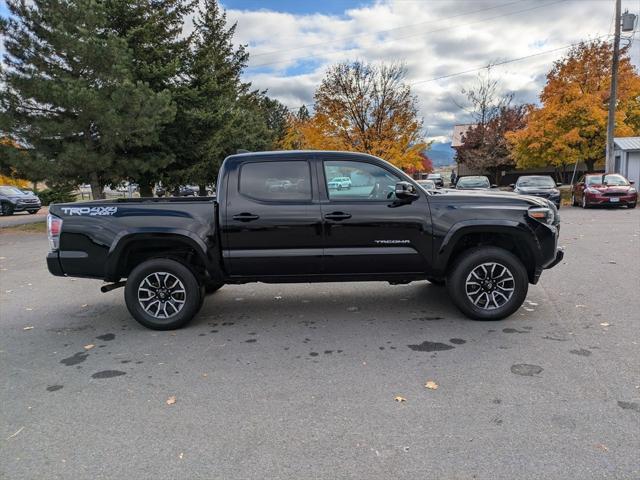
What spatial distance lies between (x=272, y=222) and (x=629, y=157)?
88.4 ft

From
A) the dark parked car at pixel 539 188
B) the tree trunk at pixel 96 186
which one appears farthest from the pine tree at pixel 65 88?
the dark parked car at pixel 539 188

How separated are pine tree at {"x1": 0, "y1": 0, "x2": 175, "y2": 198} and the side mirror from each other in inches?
473

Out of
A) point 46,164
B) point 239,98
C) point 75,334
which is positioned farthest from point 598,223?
point 239,98

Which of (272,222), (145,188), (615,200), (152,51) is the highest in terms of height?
(152,51)

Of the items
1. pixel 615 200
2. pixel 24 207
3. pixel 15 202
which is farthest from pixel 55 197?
pixel 615 200

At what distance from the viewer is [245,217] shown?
200 inches

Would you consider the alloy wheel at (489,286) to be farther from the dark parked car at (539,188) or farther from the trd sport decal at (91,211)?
the dark parked car at (539,188)

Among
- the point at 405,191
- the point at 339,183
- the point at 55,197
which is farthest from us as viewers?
the point at 55,197

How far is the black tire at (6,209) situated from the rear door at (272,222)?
24244 mm

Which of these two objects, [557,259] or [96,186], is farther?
[96,186]

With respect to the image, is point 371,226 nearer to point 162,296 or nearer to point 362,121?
point 162,296

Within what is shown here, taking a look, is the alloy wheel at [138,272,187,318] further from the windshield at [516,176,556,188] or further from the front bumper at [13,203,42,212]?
the front bumper at [13,203,42,212]

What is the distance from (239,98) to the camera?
34531 mm

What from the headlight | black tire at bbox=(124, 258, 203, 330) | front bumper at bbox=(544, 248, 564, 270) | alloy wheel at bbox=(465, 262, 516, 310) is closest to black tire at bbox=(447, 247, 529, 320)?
alloy wheel at bbox=(465, 262, 516, 310)
